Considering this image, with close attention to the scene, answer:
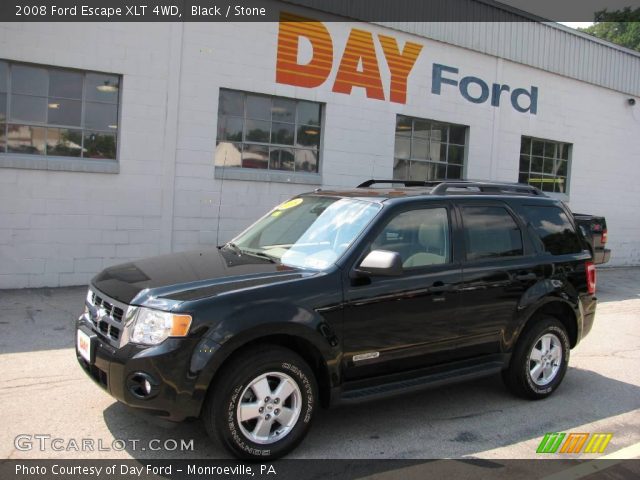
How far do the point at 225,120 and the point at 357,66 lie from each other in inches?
120

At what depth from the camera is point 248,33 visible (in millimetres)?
10445

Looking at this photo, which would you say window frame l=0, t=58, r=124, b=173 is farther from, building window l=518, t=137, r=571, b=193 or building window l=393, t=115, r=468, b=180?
building window l=518, t=137, r=571, b=193

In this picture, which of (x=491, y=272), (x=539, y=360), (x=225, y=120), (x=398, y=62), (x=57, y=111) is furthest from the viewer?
(x=398, y=62)

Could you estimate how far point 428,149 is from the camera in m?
13.4

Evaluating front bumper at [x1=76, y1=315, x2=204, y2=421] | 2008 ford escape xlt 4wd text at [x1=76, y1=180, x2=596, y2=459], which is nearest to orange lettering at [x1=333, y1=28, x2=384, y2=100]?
2008 ford escape xlt 4wd text at [x1=76, y1=180, x2=596, y2=459]

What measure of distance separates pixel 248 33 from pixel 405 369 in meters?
7.70

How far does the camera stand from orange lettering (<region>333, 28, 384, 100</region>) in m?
11.7

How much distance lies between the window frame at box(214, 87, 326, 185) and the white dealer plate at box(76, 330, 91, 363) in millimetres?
6230

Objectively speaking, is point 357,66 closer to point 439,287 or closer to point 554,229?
point 554,229

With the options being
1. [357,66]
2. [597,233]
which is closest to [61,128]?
[357,66]

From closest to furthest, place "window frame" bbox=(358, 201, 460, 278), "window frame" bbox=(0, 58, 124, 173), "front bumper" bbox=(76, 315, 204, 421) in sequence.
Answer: "front bumper" bbox=(76, 315, 204, 421), "window frame" bbox=(358, 201, 460, 278), "window frame" bbox=(0, 58, 124, 173)

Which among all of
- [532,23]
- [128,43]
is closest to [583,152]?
[532,23]

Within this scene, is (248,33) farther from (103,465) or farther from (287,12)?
(103,465)

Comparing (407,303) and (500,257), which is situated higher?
(500,257)
